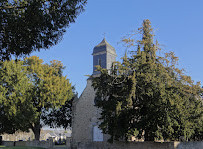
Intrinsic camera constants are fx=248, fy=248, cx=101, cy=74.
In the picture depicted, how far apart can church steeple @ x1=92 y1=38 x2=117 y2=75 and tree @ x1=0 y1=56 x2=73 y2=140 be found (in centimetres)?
545

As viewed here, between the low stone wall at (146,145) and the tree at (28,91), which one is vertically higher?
the tree at (28,91)

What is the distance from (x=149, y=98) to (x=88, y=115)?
13640mm

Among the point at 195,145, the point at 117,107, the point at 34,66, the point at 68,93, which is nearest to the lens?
the point at 117,107

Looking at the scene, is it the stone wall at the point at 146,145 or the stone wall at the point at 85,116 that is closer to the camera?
the stone wall at the point at 146,145

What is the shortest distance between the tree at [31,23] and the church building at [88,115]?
63.0 feet

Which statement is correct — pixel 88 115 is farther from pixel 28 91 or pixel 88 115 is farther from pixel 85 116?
pixel 28 91

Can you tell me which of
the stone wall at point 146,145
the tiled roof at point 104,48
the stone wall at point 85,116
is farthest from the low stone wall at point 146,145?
the tiled roof at point 104,48

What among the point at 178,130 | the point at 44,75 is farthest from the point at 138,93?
the point at 44,75

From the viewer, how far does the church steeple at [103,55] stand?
3438 cm

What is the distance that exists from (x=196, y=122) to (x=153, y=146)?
437 centimetres

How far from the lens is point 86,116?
3184 centimetres

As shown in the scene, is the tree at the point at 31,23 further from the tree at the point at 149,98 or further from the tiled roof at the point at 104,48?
the tiled roof at the point at 104,48

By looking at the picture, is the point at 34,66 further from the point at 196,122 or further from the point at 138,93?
the point at 196,122

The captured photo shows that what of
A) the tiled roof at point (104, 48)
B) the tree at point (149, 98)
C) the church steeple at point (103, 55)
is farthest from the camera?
the tiled roof at point (104, 48)
